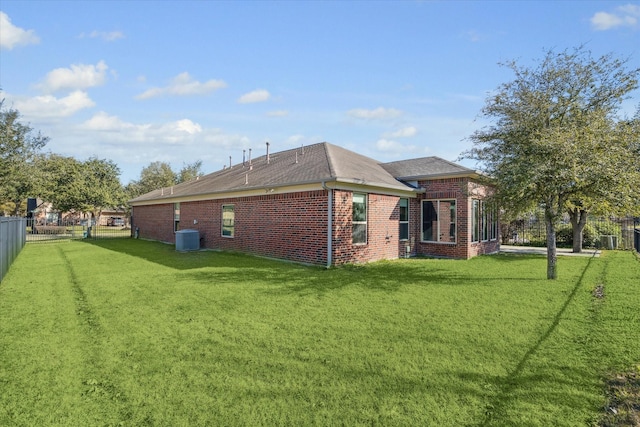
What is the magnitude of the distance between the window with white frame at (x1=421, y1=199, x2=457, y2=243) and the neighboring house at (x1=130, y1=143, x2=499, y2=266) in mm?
39

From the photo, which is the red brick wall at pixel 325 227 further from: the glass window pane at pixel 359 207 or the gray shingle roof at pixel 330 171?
the gray shingle roof at pixel 330 171

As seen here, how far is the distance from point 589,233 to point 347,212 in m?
14.7

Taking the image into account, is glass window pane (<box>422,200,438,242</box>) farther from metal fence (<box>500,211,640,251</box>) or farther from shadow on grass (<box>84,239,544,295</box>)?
Result: metal fence (<box>500,211,640,251</box>)

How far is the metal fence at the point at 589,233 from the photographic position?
55.6 feet

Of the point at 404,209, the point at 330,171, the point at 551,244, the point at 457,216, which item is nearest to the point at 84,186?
the point at 330,171

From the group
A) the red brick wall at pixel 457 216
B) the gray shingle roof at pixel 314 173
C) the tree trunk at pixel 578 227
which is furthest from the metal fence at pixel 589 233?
the gray shingle roof at pixel 314 173

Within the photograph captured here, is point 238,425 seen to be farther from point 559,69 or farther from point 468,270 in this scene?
point 559,69

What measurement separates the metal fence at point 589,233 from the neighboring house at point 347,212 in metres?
4.57

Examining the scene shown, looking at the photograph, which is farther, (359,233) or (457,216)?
(457,216)

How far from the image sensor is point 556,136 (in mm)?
7699

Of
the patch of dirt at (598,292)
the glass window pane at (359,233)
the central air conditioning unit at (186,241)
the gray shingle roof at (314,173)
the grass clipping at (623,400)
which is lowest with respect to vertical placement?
the grass clipping at (623,400)

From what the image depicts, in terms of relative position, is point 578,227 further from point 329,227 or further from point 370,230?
point 329,227

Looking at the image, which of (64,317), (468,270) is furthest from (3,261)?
(468,270)

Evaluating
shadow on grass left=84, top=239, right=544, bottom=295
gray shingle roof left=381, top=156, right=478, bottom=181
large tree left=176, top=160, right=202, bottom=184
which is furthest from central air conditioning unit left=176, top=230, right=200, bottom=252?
large tree left=176, top=160, right=202, bottom=184
